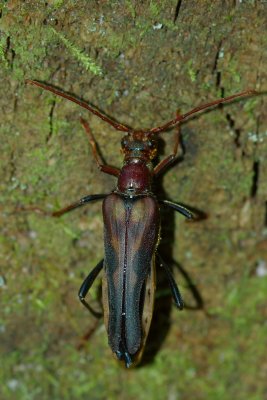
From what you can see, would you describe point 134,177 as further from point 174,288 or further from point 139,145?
point 174,288

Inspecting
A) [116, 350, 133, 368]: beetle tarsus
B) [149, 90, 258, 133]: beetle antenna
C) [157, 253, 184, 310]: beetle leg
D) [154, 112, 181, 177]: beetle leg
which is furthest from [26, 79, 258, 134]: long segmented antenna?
[116, 350, 133, 368]: beetle tarsus

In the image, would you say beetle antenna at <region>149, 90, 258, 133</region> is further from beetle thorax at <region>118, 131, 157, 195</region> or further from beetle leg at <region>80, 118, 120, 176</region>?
beetle leg at <region>80, 118, 120, 176</region>

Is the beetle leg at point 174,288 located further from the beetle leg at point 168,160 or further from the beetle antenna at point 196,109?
the beetle antenna at point 196,109

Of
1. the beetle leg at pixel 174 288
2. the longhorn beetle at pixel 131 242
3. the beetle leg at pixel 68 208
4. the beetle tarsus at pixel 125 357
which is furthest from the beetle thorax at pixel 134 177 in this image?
the beetle tarsus at pixel 125 357

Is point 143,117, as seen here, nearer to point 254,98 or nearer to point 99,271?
point 254,98

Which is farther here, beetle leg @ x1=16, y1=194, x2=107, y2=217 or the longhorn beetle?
beetle leg @ x1=16, y1=194, x2=107, y2=217
